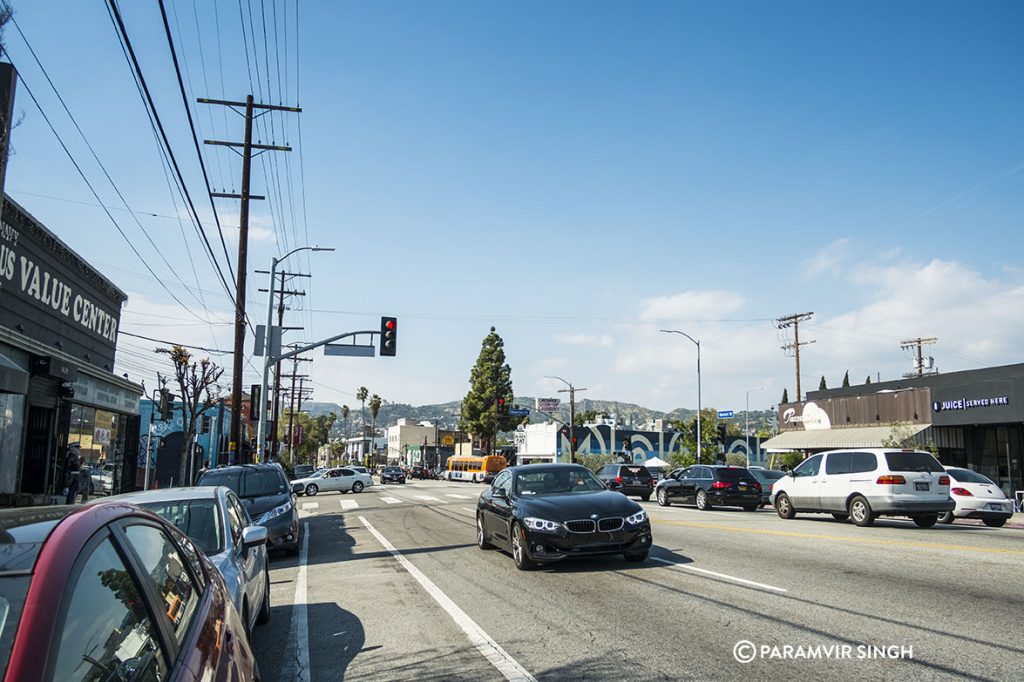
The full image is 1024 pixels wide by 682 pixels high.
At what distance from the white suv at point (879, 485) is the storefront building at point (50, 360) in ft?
55.8

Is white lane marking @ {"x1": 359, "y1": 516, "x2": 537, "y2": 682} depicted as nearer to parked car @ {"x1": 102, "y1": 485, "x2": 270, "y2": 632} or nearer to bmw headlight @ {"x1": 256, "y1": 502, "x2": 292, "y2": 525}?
parked car @ {"x1": 102, "y1": 485, "x2": 270, "y2": 632}

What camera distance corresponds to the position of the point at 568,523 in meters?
10.1

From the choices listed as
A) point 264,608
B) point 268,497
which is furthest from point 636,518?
point 268,497

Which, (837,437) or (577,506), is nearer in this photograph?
(577,506)

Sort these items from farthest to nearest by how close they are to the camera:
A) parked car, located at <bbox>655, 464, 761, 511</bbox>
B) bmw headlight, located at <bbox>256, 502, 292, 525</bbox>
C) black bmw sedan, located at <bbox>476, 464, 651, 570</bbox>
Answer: parked car, located at <bbox>655, 464, 761, 511</bbox>, bmw headlight, located at <bbox>256, 502, 292, 525</bbox>, black bmw sedan, located at <bbox>476, 464, 651, 570</bbox>

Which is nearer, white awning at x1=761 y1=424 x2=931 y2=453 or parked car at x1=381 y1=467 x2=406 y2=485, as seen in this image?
white awning at x1=761 y1=424 x2=931 y2=453

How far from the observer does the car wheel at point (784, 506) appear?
64.6 ft

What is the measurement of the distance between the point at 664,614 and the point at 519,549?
362cm

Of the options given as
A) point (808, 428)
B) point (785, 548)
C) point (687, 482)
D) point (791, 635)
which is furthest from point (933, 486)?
point (808, 428)

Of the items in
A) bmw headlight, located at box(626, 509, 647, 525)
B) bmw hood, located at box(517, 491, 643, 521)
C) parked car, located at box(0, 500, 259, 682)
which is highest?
parked car, located at box(0, 500, 259, 682)

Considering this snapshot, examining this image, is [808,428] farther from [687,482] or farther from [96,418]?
[96,418]

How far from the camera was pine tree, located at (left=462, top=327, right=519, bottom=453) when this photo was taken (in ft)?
308

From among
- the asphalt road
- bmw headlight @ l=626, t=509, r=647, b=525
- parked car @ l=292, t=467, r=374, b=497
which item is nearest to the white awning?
the asphalt road

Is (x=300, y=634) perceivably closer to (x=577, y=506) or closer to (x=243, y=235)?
(x=577, y=506)
